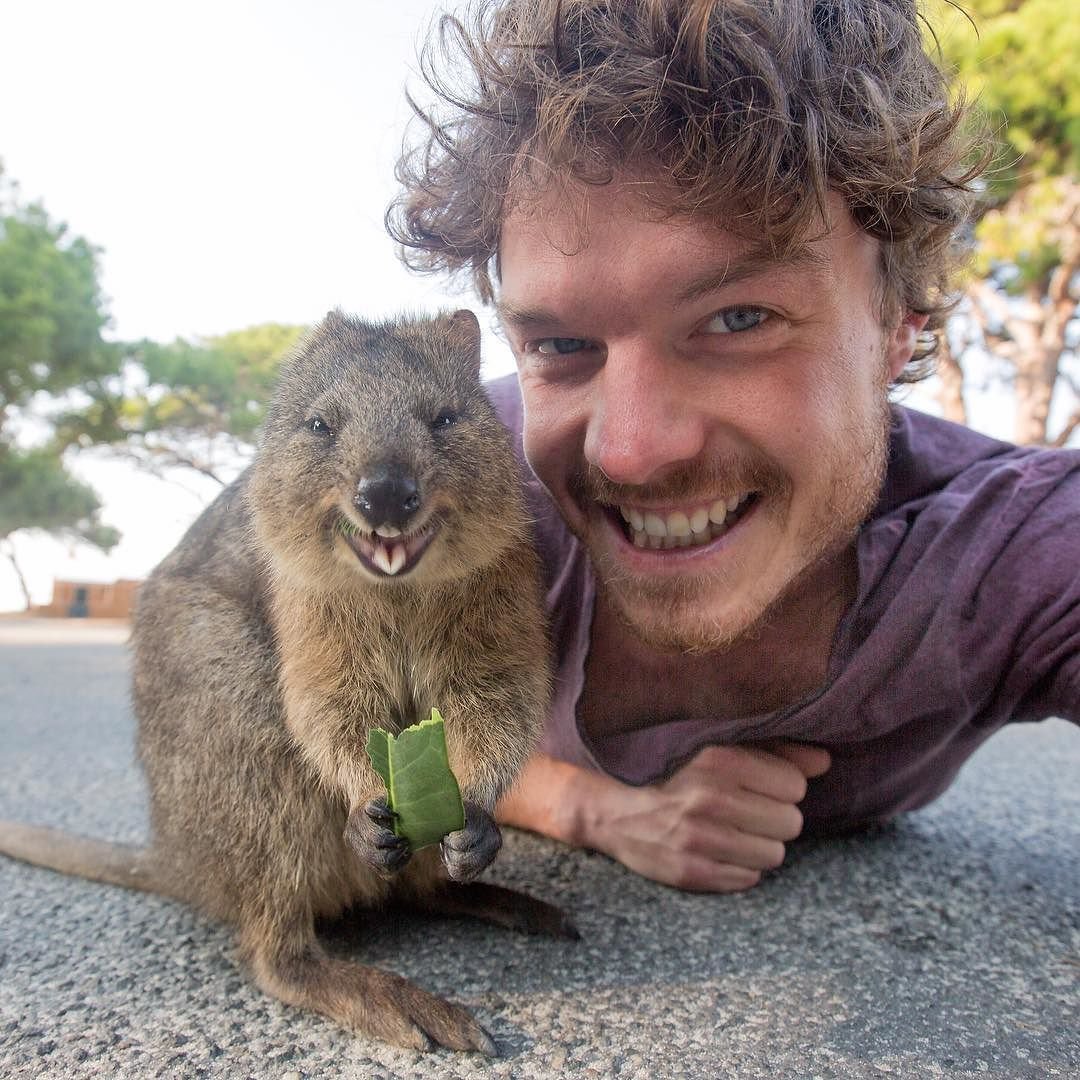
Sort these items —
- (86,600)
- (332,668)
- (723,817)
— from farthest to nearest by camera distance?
1. (86,600)
2. (723,817)
3. (332,668)

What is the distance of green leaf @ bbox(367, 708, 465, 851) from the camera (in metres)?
1.55

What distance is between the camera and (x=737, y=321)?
6.21 ft

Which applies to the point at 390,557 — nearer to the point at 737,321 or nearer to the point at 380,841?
the point at 380,841

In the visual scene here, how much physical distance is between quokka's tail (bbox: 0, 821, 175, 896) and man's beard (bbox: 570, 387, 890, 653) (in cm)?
125

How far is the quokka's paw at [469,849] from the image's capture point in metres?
1.66

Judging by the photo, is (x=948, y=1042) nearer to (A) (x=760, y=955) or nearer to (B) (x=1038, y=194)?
(A) (x=760, y=955)

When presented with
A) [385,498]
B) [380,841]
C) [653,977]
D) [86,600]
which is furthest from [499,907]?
[86,600]

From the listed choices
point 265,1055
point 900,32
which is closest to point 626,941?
point 265,1055

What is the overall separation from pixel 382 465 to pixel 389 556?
16 cm

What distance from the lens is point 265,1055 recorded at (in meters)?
1.53

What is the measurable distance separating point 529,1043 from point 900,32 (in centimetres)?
224

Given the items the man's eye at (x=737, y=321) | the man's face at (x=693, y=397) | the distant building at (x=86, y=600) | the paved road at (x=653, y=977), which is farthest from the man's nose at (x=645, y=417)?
the distant building at (x=86, y=600)

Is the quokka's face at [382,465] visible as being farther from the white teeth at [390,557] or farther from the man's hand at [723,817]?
the man's hand at [723,817]

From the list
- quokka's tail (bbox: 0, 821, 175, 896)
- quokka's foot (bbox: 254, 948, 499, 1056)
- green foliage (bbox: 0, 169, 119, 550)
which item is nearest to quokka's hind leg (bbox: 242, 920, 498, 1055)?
quokka's foot (bbox: 254, 948, 499, 1056)
